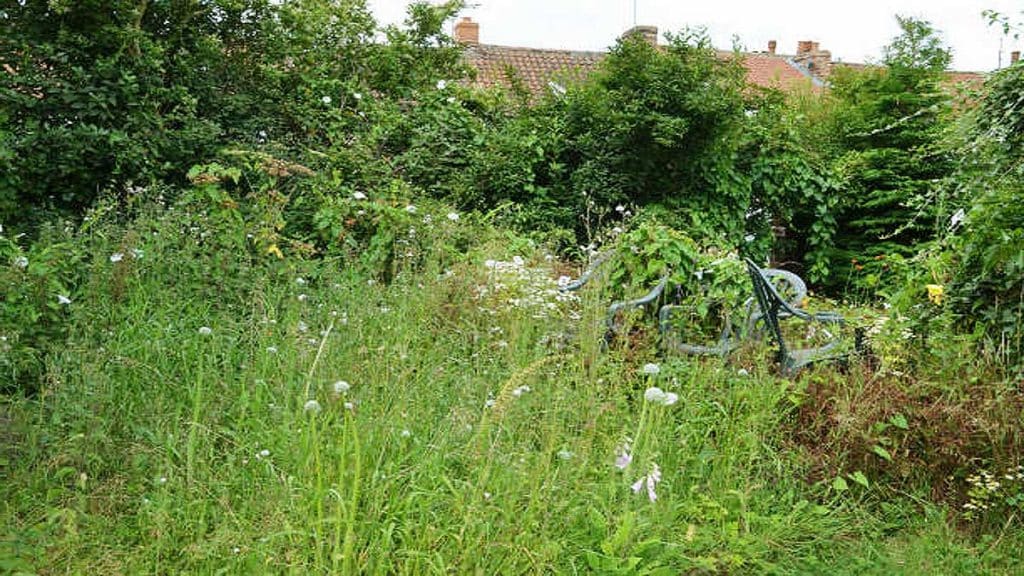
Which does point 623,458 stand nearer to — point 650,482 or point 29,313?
point 650,482

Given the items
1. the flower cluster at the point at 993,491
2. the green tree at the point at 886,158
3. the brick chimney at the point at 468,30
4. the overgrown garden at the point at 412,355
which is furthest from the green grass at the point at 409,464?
the brick chimney at the point at 468,30

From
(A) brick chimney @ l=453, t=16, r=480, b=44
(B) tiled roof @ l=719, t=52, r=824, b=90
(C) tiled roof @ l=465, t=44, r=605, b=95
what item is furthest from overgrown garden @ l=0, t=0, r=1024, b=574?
(B) tiled roof @ l=719, t=52, r=824, b=90

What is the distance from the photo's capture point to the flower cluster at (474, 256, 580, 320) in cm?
413

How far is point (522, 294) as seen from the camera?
4395 millimetres

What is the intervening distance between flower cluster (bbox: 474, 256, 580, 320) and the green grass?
85mm

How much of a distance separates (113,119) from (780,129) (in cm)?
622

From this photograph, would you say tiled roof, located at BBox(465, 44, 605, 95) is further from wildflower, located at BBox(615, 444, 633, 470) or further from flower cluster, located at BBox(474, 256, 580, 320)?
wildflower, located at BBox(615, 444, 633, 470)

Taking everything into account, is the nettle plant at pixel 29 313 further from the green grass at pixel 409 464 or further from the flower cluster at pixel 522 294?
the flower cluster at pixel 522 294

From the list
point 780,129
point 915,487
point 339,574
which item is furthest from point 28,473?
point 780,129

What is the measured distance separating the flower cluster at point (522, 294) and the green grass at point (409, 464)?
9 centimetres

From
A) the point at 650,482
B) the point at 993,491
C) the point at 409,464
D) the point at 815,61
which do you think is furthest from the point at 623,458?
the point at 815,61

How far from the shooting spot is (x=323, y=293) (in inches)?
177

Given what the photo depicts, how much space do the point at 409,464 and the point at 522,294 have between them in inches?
70.7

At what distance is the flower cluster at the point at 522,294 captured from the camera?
413cm
